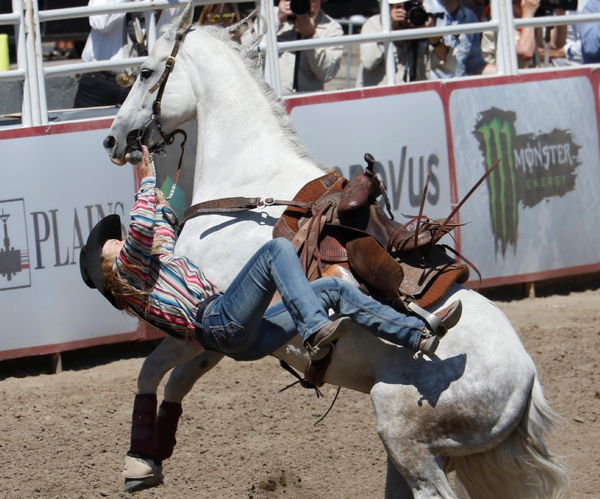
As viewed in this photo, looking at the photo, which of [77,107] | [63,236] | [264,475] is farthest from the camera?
[77,107]

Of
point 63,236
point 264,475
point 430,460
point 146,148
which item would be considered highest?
point 146,148

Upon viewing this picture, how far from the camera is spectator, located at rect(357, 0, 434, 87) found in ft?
28.3

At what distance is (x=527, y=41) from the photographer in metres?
9.62

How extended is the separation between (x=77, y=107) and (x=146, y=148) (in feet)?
10.7

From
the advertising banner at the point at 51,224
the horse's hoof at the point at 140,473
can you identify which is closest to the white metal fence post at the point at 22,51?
the advertising banner at the point at 51,224

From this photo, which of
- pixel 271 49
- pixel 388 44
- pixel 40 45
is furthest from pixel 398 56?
pixel 40 45

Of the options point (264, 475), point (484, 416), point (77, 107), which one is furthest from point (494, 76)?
point (484, 416)

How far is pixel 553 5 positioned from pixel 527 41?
26.9 inches

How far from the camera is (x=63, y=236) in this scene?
6926mm

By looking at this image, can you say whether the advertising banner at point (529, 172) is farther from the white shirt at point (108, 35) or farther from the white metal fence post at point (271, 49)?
the white shirt at point (108, 35)

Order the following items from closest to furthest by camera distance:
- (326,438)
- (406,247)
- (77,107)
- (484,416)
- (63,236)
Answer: (484,416) < (406,247) < (326,438) < (63,236) < (77,107)

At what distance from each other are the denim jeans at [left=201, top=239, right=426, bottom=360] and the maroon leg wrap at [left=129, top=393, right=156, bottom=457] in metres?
0.59

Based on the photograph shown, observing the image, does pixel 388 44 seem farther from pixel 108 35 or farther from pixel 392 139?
pixel 108 35

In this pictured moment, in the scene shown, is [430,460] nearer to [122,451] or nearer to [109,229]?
[109,229]
